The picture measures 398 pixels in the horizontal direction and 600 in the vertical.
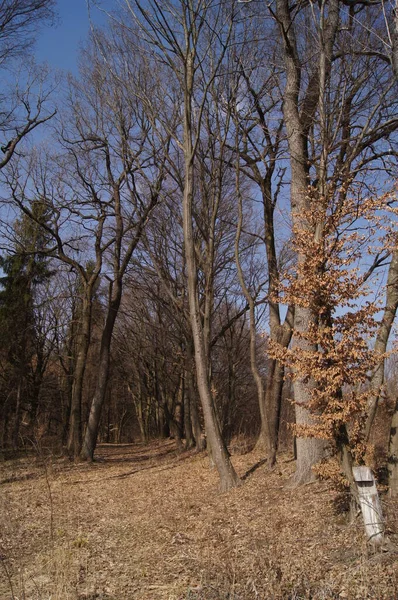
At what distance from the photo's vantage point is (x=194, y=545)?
5922 mm

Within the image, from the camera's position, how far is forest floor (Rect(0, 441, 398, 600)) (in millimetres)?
4219

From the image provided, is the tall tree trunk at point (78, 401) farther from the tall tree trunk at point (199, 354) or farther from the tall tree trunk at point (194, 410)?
the tall tree trunk at point (199, 354)

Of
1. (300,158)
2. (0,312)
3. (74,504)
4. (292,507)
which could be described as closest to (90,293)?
(0,312)

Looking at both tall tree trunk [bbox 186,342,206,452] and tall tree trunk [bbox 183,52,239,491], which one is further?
tall tree trunk [bbox 186,342,206,452]

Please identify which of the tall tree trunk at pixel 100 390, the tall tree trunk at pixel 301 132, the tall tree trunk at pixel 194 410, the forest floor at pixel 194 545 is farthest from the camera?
the tall tree trunk at pixel 194 410

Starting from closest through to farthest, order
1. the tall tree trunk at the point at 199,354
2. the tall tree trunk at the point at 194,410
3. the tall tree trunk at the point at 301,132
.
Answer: the tall tree trunk at the point at 301,132 < the tall tree trunk at the point at 199,354 < the tall tree trunk at the point at 194,410

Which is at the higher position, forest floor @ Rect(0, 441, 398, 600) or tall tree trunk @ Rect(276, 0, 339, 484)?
tall tree trunk @ Rect(276, 0, 339, 484)

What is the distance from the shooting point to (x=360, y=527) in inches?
210

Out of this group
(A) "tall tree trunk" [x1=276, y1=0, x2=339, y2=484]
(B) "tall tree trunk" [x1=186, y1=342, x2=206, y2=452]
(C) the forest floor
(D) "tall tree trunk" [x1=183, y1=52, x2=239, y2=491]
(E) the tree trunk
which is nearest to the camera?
(C) the forest floor

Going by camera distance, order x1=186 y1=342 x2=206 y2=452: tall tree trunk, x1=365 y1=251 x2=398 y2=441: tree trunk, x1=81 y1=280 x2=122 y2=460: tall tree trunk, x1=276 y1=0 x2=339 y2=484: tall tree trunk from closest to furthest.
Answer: x1=365 y1=251 x2=398 y2=441: tree trunk → x1=276 y1=0 x2=339 y2=484: tall tree trunk → x1=81 y1=280 x2=122 y2=460: tall tree trunk → x1=186 y1=342 x2=206 y2=452: tall tree trunk

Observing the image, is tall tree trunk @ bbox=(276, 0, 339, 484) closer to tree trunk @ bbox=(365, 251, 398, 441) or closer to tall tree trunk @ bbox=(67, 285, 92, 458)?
tree trunk @ bbox=(365, 251, 398, 441)

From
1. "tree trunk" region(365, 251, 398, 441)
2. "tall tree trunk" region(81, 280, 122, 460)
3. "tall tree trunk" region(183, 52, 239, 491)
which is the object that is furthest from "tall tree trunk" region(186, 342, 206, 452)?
"tree trunk" region(365, 251, 398, 441)

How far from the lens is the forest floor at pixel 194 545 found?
13.8ft

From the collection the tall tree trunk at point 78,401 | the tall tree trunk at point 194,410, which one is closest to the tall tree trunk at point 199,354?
the tall tree trunk at point 194,410
